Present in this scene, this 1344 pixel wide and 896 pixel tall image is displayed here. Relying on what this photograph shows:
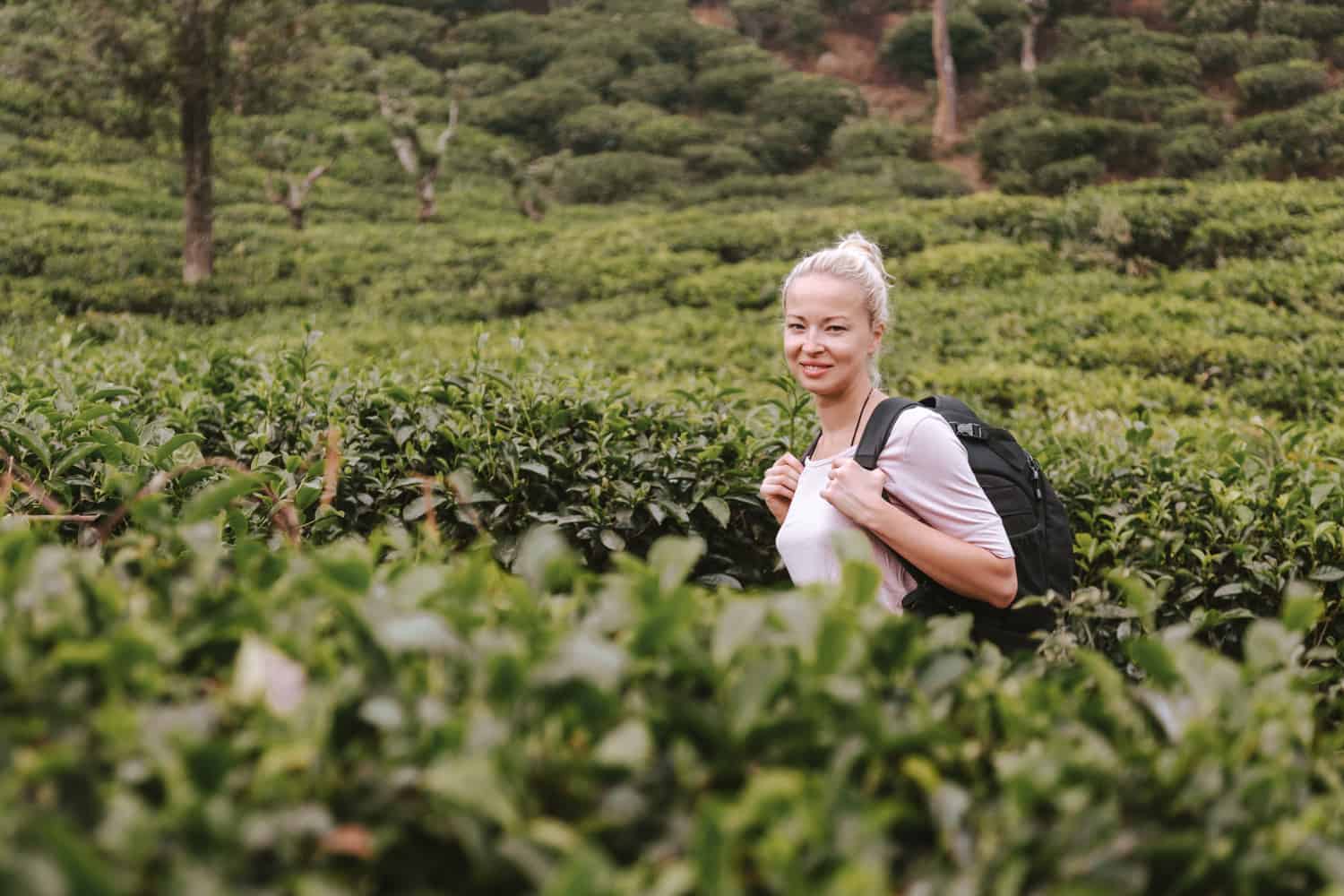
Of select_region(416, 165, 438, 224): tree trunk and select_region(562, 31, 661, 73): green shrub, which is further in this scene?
select_region(562, 31, 661, 73): green shrub

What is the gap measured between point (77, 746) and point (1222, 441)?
3575 mm

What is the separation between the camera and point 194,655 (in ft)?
3.32

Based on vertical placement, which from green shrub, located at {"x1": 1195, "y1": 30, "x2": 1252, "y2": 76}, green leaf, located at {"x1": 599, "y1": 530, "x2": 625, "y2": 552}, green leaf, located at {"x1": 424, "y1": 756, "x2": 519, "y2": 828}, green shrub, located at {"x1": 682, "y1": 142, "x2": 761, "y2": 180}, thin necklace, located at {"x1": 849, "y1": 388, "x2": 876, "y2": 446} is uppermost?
green shrub, located at {"x1": 1195, "y1": 30, "x2": 1252, "y2": 76}

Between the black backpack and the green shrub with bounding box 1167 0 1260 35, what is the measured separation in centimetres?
2241

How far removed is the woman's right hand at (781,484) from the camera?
2438 mm

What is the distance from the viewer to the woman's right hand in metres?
2.44

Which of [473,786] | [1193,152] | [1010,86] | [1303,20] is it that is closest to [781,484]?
[473,786]

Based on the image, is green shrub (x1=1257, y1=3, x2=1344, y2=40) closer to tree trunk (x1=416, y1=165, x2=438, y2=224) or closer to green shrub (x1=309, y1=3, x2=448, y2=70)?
tree trunk (x1=416, y1=165, x2=438, y2=224)

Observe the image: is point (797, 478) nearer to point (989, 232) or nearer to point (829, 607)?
point (829, 607)

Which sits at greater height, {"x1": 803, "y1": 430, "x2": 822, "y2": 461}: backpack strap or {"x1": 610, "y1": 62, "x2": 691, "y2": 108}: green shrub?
{"x1": 610, "y1": 62, "x2": 691, "y2": 108}: green shrub

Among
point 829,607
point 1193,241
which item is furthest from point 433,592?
point 1193,241

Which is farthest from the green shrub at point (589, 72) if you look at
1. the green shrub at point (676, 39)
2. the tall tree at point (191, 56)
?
the tall tree at point (191, 56)

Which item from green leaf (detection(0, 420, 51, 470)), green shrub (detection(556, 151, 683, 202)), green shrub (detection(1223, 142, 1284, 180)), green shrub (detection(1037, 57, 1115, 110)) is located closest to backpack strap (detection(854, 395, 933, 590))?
green leaf (detection(0, 420, 51, 470))

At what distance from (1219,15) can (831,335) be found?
22571 mm
